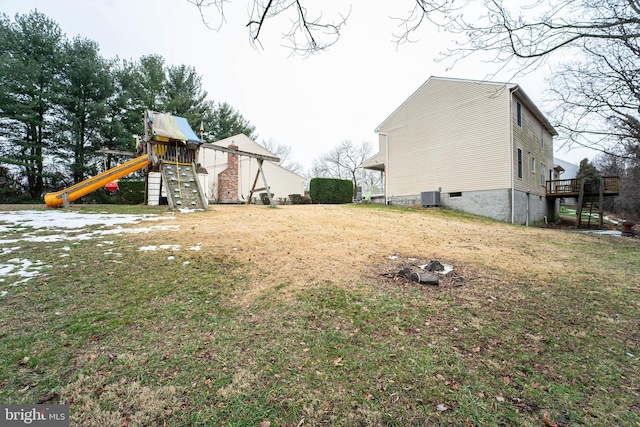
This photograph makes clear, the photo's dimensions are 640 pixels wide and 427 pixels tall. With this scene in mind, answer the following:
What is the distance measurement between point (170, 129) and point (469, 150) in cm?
Answer: 1491

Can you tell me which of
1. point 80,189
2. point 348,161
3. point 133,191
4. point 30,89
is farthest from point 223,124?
point 348,161

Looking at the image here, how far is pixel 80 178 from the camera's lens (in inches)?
710

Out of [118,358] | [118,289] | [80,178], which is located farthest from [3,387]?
[80,178]

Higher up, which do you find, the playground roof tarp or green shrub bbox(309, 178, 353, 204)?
the playground roof tarp

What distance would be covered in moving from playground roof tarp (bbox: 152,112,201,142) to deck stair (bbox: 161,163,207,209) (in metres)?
1.26

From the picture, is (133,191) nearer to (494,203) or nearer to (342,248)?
(342,248)

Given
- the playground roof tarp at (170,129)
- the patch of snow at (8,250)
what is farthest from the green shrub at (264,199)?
the patch of snow at (8,250)

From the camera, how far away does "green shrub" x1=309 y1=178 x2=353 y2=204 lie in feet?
64.9

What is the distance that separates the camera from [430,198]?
591 inches

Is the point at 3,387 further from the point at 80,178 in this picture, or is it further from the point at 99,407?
the point at 80,178

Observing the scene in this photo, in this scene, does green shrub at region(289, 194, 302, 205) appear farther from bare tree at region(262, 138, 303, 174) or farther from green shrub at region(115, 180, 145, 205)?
bare tree at region(262, 138, 303, 174)

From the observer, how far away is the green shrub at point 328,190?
1978 centimetres

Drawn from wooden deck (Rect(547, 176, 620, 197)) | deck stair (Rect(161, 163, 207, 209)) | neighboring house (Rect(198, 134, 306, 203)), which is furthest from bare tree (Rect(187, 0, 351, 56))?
wooden deck (Rect(547, 176, 620, 197))

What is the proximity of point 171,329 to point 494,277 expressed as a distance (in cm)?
A: 443
